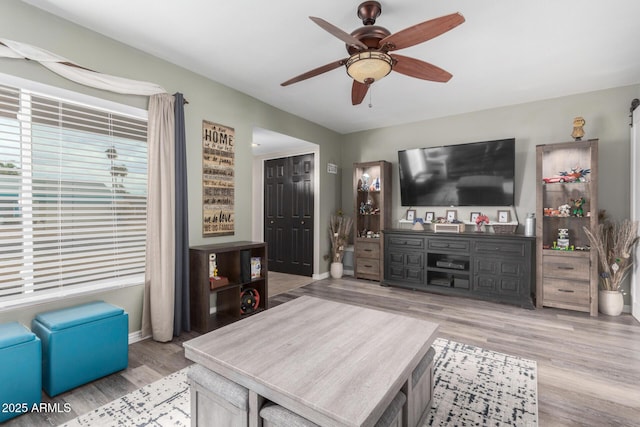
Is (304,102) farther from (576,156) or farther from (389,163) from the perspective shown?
(576,156)

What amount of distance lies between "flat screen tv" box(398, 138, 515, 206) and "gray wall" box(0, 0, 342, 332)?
1.80 meters

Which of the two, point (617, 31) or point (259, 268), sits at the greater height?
point (617, 31)

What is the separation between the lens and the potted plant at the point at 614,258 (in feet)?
10.9

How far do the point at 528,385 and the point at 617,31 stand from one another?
2.90 m

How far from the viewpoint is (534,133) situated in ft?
13.4

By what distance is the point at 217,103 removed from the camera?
3.48m

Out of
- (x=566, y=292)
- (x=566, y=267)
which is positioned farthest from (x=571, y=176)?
(x=566, y=292)

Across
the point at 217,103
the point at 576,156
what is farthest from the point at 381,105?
the point at 576,156

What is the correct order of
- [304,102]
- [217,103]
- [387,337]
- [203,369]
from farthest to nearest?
1. [304,102]
2. [217,103]
3. [387,337]
4. [203,369]

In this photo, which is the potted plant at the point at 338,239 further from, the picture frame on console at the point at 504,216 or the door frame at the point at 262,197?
the picture frame on console at the point at 504,216

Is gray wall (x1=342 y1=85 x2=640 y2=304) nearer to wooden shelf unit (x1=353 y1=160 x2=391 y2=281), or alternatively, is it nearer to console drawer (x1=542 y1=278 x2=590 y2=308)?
wooden shelf unit (x1=353 y1=160 x2=391 y2=281)

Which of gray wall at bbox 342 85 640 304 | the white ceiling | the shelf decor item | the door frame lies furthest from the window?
the shelf decor item

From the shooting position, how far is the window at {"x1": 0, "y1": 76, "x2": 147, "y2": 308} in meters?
2.11

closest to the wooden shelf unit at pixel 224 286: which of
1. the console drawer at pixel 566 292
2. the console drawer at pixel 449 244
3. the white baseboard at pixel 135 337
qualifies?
the white baseboard at pixel 135 337
